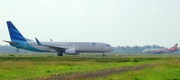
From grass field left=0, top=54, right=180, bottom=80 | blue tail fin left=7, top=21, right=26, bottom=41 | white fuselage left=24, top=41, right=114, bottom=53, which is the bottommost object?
grass field left=0, top=54, right=180, bottom=80

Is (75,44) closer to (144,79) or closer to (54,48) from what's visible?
(54,48)

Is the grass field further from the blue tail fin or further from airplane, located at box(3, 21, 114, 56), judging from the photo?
the blue tail fin

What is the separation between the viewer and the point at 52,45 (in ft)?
Answer: 201

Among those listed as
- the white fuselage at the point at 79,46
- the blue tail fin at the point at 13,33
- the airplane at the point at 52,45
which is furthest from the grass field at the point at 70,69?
the white fuselage at the point at 79,46

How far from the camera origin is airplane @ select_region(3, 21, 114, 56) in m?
60.2

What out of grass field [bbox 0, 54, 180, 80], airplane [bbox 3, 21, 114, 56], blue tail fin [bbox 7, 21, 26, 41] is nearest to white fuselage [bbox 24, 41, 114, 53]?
airplane [bbox 3, 21, 114, 56]

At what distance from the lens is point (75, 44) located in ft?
204

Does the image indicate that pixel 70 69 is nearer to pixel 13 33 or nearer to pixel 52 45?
pixel 52 45

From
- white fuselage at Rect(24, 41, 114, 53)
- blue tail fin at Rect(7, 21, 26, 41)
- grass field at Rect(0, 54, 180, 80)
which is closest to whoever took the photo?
grass field at Rect(0, 54, 180, 80)

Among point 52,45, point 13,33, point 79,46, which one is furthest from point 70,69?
point 13,33

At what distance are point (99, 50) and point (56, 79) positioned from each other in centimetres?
4639

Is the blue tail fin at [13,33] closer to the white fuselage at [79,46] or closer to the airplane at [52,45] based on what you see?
the airplane at [52,45]

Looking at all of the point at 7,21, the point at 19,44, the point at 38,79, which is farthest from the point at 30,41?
the point at 38,79

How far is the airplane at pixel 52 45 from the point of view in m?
60.2
